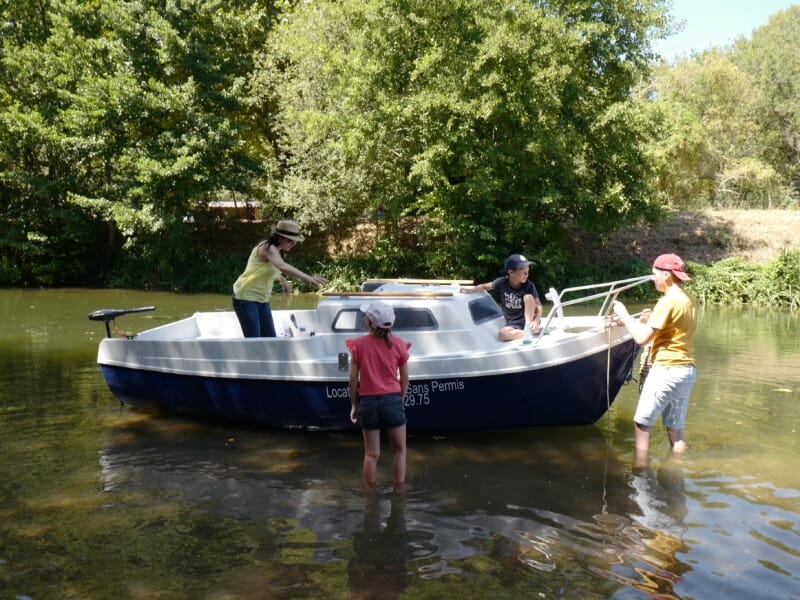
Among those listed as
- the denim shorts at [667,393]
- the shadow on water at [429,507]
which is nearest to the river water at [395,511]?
the shadow on water at [429,507]

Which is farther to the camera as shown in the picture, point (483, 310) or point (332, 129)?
point (332, 129)

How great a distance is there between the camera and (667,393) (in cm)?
793

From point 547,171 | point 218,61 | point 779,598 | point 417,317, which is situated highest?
point 218,61

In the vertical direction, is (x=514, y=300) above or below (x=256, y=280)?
below

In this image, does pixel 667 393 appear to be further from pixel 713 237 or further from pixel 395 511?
pixel 713 237

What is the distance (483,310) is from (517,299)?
0.54m

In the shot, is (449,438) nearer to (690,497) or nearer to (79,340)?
(690,497)

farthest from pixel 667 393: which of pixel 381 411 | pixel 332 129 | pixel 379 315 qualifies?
pixel 332 129

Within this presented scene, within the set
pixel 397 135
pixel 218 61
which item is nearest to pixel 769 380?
pixel 397 135

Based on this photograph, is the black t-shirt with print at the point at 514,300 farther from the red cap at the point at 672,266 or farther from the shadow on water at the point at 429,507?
the red cap at the point at 672,266

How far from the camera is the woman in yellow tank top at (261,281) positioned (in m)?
10.0

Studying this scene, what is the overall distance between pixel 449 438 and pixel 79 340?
37.3 ft

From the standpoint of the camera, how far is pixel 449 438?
9.73 meters

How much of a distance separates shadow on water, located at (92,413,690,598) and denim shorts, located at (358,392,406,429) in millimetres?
797
